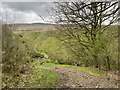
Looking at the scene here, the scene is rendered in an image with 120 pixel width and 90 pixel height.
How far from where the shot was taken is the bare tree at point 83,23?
8.48 meters

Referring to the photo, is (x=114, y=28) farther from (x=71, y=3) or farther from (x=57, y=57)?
(x=57, y=57)

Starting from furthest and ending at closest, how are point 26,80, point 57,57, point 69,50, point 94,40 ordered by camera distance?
point 57,57 → point 69,50 → point 94,40 → point 26,80

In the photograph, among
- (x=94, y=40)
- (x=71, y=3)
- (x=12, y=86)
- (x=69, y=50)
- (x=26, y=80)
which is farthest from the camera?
(x=69, y=50)

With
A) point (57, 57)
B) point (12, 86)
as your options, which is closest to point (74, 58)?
point (57, 57)

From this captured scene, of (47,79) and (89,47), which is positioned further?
(89,47)

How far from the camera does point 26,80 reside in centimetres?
600

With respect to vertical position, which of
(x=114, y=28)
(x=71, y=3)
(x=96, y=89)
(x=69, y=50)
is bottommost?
(x=96, y=89)

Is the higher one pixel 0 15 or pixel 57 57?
pixel 0 15

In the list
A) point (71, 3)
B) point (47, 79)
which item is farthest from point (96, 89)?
point (71, 3)

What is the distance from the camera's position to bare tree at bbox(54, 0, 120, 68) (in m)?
8.48

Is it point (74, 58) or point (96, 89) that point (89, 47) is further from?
point (96, 89)

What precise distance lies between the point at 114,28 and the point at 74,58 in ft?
9.30

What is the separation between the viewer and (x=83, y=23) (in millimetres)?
9406

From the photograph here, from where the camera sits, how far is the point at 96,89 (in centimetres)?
625
